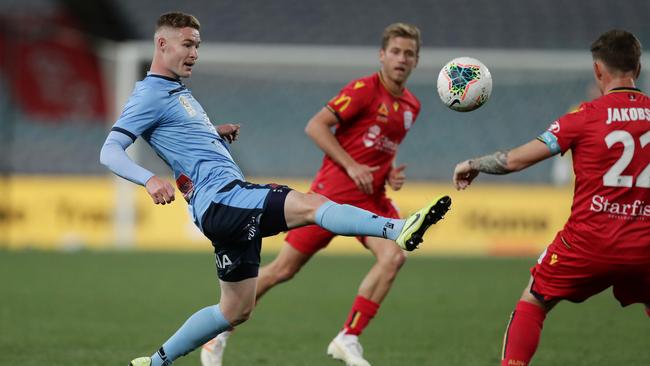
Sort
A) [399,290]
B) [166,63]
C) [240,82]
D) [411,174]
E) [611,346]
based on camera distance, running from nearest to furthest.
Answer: [166,63] → [611,346] → [399,290] → [411,174] → [240,82]

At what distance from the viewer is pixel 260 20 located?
76.5 ft

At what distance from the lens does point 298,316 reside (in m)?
10.1

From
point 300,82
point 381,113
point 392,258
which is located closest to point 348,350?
point 392,258

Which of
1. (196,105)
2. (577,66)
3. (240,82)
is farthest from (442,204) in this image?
(240,82)

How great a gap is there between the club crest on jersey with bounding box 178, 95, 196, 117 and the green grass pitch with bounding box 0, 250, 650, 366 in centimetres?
214

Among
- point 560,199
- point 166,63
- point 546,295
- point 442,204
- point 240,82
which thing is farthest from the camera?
point 240,82

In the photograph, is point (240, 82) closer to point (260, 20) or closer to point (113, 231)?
point (260, 20)

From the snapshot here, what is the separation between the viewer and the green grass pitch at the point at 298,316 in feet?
25.0

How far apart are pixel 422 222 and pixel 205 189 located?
135 centimetres

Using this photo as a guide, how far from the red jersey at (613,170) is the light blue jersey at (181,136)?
1.88 m

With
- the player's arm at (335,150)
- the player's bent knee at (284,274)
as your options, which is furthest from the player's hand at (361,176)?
the player's bent knee at (284,274)

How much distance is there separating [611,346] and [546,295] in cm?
276

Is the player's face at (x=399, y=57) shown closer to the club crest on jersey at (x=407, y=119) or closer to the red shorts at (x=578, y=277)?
the club crest on jersey at (x=407, y=119)

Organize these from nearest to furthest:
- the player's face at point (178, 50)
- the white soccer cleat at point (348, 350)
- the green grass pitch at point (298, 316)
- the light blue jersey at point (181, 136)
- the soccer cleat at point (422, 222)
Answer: the soccer cleat at point (422, 222), the light blue jersey at point (181, 136), the player's face at point (178, 50), the white soccer cleat at point (348, 350), the green grass pitch at point (298, 316)
